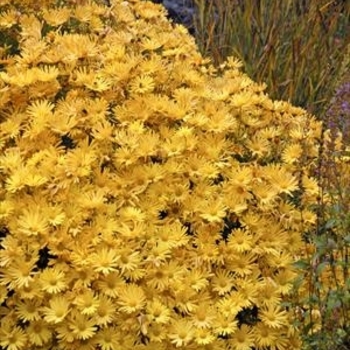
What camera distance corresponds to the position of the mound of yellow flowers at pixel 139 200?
241 cm

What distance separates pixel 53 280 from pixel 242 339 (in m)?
0.56

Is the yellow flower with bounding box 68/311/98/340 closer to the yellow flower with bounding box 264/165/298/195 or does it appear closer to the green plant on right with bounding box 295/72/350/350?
the green plant on right with bounding box 295/72/350/350

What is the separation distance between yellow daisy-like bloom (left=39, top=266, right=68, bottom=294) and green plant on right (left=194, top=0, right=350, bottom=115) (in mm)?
2288

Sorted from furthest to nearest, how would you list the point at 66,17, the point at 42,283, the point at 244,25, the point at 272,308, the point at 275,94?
the point at 244,25 < the point at 275,94 < the point at 66,17 < the point at 272,308 < the point at 42,283

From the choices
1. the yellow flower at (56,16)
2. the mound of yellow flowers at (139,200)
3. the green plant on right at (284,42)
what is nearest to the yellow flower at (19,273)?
the mound of yellow flowers at (139,200)

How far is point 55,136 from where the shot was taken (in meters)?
2.70

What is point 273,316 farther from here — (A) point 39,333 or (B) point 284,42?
(B) point 284,42

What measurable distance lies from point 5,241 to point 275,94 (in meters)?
2.35

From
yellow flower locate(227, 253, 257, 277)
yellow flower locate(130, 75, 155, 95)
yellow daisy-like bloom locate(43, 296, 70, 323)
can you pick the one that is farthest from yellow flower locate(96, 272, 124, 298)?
yellow flower locate(130, 75, 155, 95)

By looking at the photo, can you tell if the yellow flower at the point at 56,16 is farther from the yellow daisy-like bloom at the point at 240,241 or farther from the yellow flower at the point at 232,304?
the yellow flower at the point at 232,304

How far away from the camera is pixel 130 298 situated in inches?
94.3

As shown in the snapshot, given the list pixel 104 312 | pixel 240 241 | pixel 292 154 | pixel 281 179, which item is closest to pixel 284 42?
pixel 292 154

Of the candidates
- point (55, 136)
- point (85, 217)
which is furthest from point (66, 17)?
point (85, 217)

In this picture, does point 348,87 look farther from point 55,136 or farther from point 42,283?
point 42,283
